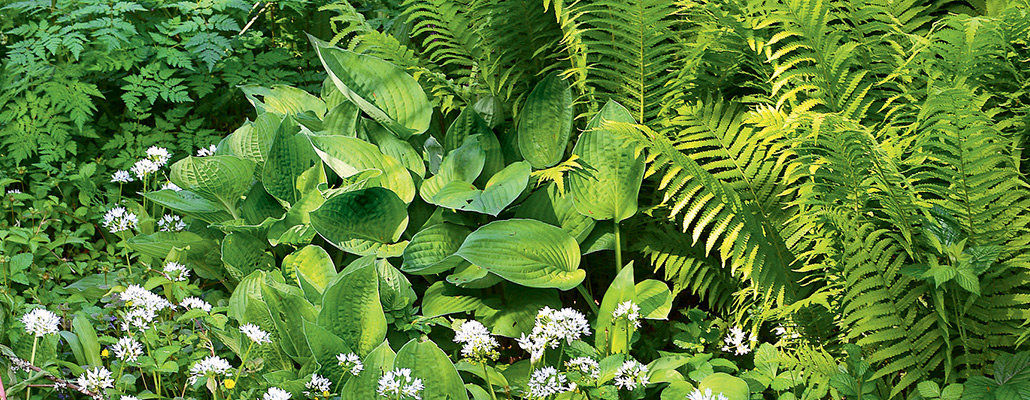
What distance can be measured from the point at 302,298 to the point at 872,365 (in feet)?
4.84

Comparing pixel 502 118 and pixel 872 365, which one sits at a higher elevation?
pixel 502 118

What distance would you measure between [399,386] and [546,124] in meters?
1.02

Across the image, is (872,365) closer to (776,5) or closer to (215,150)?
(776,5)

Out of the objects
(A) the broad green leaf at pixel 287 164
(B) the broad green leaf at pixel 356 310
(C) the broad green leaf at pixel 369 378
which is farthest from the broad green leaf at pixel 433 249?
(A) the broad green leaf at pixel 287 164

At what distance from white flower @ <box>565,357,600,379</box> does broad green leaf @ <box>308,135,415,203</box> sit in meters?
0.80

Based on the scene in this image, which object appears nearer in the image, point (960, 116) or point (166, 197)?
point (960, 116)

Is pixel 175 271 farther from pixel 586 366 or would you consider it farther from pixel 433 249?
pixel 586 366

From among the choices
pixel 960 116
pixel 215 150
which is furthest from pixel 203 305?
pixel 960 116

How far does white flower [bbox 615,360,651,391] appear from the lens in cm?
185

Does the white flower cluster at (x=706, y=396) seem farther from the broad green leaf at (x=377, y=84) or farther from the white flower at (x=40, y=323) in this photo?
the white flower at (x=40, y=323)

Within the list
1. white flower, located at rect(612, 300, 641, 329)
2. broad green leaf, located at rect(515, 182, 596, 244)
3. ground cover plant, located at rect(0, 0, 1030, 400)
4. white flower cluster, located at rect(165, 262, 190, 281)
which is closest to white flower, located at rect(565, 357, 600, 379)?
ground cover plant, located at rect(0, 0, 1030, 400)

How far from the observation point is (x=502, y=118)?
2.61m

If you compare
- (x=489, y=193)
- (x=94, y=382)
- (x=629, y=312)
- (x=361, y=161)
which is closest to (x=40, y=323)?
(x=94, y=382)

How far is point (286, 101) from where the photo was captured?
292 cm
